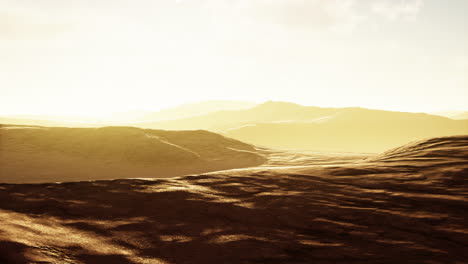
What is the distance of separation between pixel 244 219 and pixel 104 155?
14.6m

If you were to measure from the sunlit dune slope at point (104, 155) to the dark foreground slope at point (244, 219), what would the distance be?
8045 millimetres

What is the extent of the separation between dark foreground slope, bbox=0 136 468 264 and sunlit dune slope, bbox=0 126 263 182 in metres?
8.05

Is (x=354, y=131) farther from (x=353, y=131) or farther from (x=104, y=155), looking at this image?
(x=104, y=155)

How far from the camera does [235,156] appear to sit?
63.3 feet

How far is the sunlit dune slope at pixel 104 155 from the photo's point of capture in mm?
12961

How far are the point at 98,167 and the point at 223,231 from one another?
12263mm

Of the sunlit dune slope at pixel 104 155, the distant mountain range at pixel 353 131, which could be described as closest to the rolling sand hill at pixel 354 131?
the distant mountain range at pixel 353 131

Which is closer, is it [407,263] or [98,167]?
[407,263]

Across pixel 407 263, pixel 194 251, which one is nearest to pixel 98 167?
pixel 194 251

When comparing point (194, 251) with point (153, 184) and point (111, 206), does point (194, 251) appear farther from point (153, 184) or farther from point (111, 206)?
point (153, 184)

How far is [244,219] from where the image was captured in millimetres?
4043

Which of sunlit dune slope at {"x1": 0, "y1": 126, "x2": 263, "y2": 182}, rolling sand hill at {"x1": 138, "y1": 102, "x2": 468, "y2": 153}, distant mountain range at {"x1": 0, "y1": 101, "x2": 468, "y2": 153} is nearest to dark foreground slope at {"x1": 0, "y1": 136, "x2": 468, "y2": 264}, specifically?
sunlit dune slope at {"x1": 0, "y1": 126, "x2": 263, "y2": 182}

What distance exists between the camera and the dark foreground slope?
3.07m

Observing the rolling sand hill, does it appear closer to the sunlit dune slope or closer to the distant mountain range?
the distant mountain range
